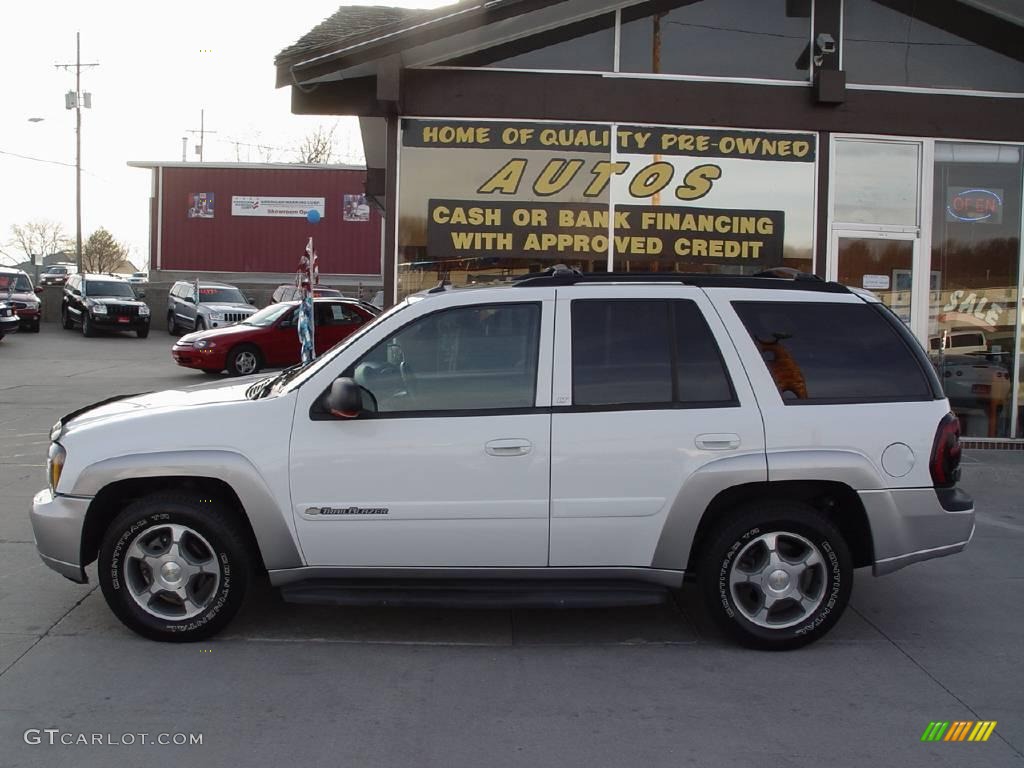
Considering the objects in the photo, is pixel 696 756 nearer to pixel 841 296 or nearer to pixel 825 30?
pixel 841 296

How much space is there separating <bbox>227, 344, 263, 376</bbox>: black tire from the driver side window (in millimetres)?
13983

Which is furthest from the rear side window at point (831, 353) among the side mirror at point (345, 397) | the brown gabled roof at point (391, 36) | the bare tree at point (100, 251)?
the bare tree at point (100, 251)

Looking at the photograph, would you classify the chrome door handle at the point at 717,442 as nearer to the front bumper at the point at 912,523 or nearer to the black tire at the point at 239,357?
the front bumper at the point at 912,523

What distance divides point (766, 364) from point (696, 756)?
6.45 feet

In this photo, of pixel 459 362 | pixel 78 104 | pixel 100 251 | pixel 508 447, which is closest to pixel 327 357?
pixel 459 362

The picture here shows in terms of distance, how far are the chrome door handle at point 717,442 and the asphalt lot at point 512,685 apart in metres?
1.02

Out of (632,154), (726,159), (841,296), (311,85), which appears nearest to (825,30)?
(726,159)

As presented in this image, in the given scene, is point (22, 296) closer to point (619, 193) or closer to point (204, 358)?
point (204, 358)

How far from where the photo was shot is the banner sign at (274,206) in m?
37.3

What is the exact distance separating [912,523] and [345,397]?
2794 mm

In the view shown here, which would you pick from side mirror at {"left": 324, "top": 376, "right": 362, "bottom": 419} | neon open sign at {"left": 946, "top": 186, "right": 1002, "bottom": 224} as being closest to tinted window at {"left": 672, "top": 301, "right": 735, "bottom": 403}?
side mirror at {"left": 324, "top": 376, "right": 362, "bottom": 419}

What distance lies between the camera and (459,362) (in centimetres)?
497

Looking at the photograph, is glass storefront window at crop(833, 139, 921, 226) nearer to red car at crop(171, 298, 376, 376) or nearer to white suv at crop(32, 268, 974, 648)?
white suv at crop(32, 268, 974, 648)

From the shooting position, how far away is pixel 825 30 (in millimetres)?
10719
